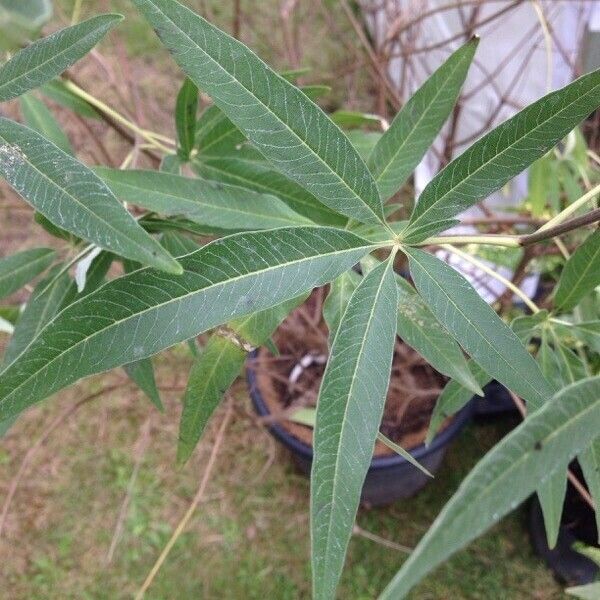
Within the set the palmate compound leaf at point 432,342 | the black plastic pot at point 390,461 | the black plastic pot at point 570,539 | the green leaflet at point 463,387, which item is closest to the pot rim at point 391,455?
the black plastic pot at point 390,461

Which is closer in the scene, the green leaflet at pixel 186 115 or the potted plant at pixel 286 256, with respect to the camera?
the potted plant at pixel 286 256

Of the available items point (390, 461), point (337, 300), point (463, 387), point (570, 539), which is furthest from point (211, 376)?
point (570, 539)

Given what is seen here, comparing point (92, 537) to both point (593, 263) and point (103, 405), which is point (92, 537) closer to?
point (103, 405)

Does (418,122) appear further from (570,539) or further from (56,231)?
(570,539)

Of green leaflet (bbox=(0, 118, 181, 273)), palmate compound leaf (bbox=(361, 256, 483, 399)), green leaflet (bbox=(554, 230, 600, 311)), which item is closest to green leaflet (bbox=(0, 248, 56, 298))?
green leaflet (bbox=(0, 118, 181, 273))

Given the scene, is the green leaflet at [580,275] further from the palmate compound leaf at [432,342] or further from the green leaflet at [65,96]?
the green leaflet at [65,96]
